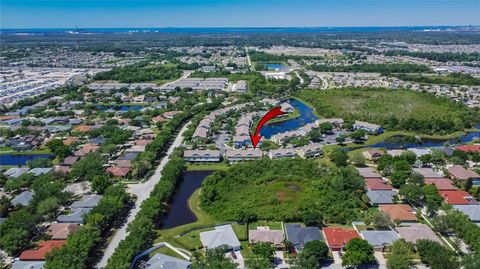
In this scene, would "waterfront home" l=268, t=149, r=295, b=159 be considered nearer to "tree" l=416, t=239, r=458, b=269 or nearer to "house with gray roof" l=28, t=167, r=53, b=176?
"tree" l=416, t=239, r=458, b=269

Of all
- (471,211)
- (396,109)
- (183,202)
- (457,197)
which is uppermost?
(396,109)

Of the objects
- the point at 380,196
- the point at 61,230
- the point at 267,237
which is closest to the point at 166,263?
the point at 267,237

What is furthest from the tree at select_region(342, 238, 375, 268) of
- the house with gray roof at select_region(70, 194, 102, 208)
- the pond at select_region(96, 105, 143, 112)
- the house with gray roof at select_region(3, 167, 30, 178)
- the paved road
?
the pond at select_region(96, 105, 143, 112)

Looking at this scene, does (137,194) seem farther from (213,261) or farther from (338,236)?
(338,236)

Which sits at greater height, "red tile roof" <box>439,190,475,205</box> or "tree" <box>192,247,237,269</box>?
"tree" <box>192,247,237,269</box>

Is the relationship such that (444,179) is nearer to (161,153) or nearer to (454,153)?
(454,153)
